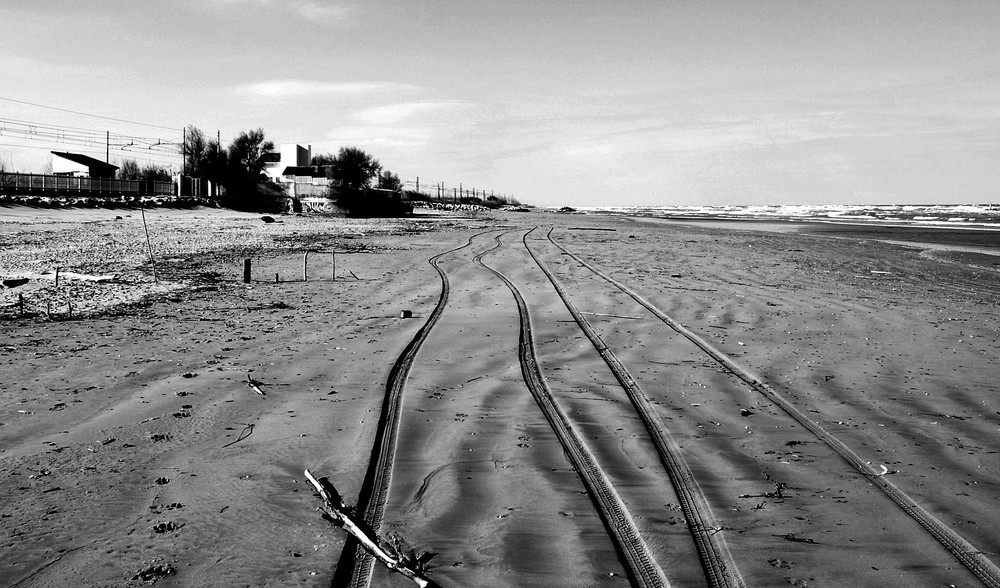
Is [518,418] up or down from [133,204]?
down

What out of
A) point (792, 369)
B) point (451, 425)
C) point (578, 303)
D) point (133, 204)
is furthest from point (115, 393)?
point (133, 204)

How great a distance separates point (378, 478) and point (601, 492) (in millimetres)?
1403

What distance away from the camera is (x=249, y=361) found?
723 centimetres

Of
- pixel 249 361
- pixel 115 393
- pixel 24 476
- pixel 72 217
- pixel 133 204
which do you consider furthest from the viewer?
pixel 133 204

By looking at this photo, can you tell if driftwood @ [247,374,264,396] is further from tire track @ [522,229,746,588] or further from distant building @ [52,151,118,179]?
distant building @ [52,151,118,179]

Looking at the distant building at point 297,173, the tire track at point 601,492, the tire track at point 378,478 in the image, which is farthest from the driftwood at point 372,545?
the distant building at point 297,173

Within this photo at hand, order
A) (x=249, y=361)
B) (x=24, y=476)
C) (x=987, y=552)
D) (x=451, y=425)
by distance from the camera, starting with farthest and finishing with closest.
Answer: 1. (x=249, y=361)
2. (x=451, y=425)
3. (x=24, y=476)
4. (x=987, y=552)

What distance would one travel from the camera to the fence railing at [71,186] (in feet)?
138

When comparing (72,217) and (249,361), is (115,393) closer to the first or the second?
(249,361)

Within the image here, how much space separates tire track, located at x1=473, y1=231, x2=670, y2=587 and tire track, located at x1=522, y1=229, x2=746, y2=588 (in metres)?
0.29

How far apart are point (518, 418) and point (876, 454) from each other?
8.79ft

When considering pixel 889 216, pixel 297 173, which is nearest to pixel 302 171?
pixel 297 173

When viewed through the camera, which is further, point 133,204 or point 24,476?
point 133,204

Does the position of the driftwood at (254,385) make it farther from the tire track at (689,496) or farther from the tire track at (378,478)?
the tire track at (689,496)
